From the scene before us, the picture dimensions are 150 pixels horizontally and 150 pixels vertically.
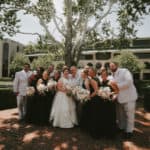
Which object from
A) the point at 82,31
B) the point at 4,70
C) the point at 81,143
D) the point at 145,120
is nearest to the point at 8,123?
the point at 81,143

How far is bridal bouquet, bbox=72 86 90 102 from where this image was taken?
9.47 m

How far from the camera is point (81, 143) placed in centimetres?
880

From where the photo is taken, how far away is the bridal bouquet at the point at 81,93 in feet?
31.1

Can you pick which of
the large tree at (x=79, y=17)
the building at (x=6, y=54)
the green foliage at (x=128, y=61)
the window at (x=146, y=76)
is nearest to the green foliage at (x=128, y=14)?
the large tree at (x=79, y=17)

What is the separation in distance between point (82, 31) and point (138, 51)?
49823mm

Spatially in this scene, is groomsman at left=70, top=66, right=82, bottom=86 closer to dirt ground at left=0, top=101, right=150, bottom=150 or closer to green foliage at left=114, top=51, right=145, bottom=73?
dirt ground at left=0, top=101, right=150, bottom=150

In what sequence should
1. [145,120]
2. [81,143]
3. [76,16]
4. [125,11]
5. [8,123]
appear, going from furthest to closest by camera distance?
[76,16], [125,11], [145,120], [8,123], [81,143]

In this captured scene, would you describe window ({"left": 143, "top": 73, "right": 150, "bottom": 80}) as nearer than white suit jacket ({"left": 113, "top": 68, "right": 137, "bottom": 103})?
No

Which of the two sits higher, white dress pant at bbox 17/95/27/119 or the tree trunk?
the tree trunk

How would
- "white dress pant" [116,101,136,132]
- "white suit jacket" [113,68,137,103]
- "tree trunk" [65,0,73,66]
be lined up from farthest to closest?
"tree trunk" [65,0,73,66], "white dress pant" [116,101,136,132], "white suit jacket" [113,68,137,103]

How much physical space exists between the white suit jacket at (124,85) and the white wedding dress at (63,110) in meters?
A: 1.79

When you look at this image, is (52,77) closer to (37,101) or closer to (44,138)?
(37,101)

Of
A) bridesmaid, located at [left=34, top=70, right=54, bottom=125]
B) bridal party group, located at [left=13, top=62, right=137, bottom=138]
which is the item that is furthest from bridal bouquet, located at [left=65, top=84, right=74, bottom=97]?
bridesmaid, located at [left=34, top=70, right=54, bottom=125]

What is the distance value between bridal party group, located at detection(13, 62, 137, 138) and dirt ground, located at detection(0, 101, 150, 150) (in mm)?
288
